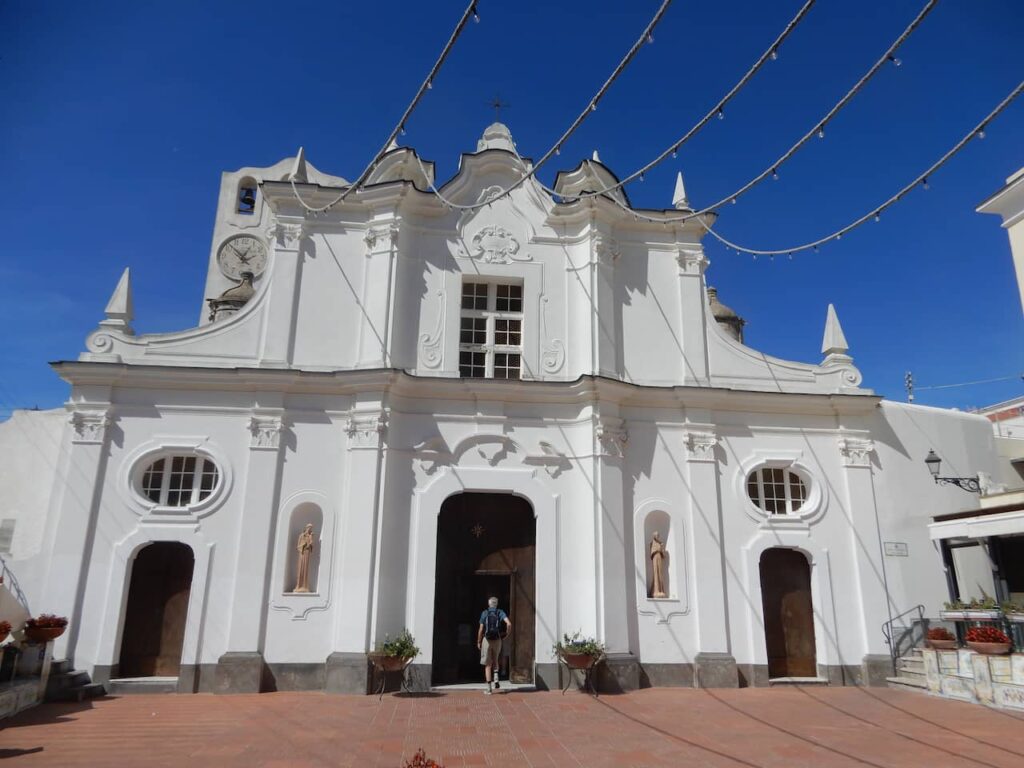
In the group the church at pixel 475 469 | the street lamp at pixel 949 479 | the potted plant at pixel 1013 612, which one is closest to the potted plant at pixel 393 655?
the church at pixel 475 469

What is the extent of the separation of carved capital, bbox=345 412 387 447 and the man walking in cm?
375

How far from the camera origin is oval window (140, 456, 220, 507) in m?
13.2

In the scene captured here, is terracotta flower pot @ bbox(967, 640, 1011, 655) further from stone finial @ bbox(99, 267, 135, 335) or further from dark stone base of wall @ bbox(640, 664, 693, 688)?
stone finial @ bbox(99, 267, 135, 335)

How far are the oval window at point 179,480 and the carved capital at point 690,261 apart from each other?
1083 centimetres

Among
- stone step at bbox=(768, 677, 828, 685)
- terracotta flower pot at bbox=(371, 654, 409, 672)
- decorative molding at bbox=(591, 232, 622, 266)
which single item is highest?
decorative molding at bbox=(591, 232, 622, 266)

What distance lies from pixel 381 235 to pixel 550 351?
4.38 meters

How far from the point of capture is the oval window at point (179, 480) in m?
13.2

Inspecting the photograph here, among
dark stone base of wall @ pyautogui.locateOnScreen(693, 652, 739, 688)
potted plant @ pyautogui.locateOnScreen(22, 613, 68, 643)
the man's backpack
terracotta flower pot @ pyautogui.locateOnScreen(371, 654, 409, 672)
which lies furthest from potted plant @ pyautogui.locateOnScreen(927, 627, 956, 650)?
potted plant @ pyautogui.locateOnScreen(22, 613, 68, 643)

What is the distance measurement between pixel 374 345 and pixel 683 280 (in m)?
7.08

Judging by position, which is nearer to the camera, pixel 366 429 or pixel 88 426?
pixel 88 426

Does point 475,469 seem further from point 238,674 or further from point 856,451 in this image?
point 856,451

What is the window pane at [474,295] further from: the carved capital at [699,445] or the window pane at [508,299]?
the carved capital at [699,445]

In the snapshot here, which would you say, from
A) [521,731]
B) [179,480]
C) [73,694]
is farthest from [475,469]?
[73,694]

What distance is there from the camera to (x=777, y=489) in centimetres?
1480
